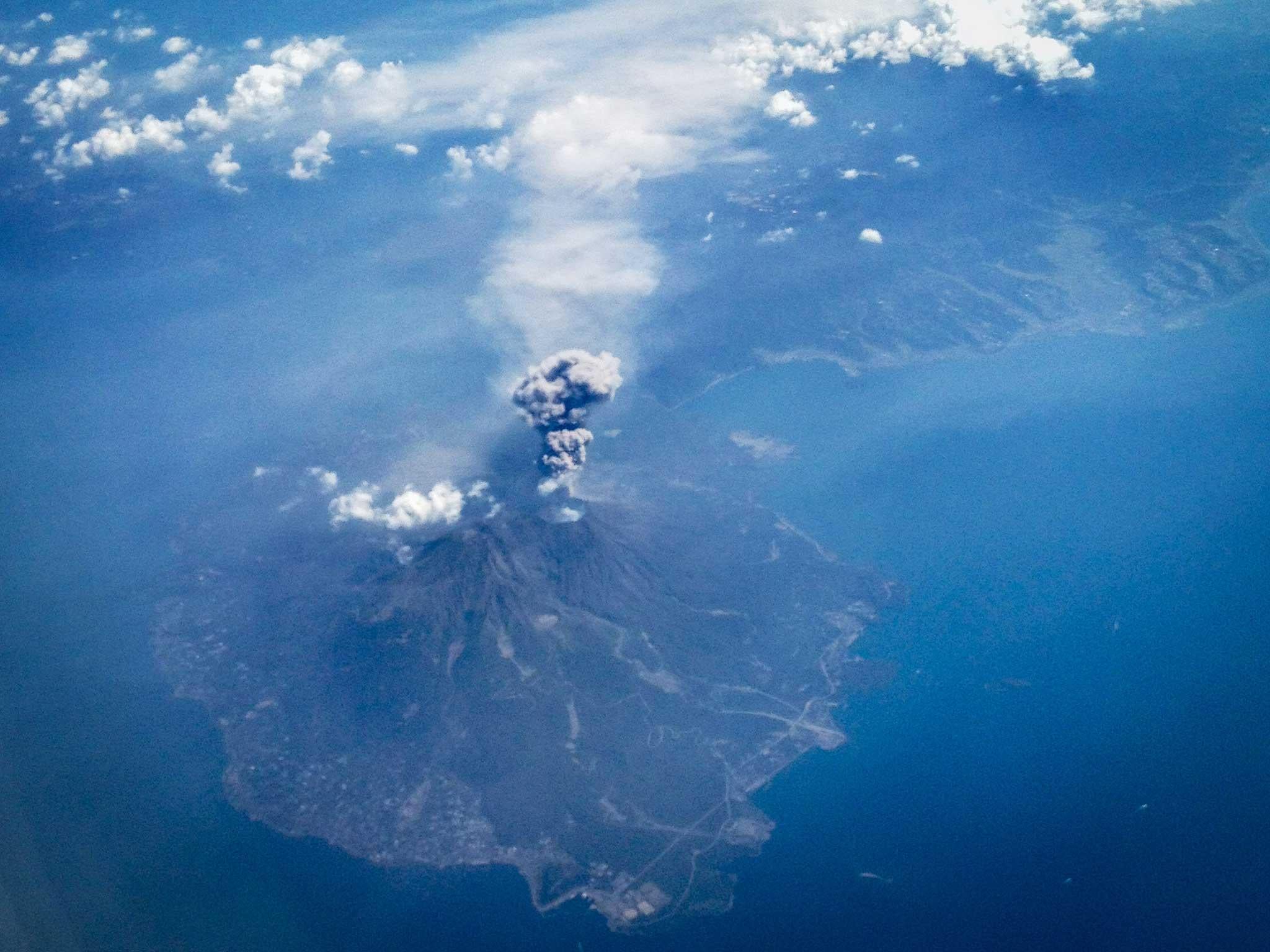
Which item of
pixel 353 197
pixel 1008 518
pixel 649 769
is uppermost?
pixel 353 197

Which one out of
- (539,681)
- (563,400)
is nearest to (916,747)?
(539,681)

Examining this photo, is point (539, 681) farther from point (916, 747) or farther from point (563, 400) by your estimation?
point (916, 747)

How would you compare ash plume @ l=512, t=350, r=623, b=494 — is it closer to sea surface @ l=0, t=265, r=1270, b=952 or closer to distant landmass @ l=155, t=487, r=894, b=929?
distant landmass @ l=155, t=487, r=894, b=929

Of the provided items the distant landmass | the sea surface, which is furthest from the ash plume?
the sea surface

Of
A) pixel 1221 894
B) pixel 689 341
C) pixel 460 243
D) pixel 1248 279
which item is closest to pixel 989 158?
pixel 1248 279

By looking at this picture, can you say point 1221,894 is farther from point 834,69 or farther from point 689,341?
point 834,69

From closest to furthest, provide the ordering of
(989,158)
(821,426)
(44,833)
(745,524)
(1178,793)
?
(44,833)
(1178,793)
(745,524)
(821,426)
(989,158)

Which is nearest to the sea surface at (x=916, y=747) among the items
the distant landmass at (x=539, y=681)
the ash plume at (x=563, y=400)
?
the distant landmass at (x=539, y=681)
